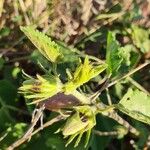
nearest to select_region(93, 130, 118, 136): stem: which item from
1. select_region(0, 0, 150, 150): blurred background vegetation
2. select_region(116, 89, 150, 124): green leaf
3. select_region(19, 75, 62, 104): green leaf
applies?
select_region(0, 0, 150, 150): blurred background vegetation

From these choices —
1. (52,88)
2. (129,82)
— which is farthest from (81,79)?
(129,82)

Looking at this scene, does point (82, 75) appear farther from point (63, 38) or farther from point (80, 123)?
point (63, 38)

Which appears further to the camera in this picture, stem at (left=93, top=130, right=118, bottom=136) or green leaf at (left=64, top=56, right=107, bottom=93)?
stem at (left=93, top=130, right=118, bottom=136)

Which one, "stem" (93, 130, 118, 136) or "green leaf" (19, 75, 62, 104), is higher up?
"green leaf" (19, 75, 62, 104)

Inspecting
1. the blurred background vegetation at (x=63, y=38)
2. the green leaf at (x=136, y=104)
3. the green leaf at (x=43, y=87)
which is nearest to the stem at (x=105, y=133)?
the blurred background vegetation at (x=63, y=38)

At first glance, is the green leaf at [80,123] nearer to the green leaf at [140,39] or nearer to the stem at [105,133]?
the stem at [105,133]

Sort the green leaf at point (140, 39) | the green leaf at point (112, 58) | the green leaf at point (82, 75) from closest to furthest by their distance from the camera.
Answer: the green leaf at point (82, 75)
the green leaf at point (112, 58)
the green leaf at point (140, 39)

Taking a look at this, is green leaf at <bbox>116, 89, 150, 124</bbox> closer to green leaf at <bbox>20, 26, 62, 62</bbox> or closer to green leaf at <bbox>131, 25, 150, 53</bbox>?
green leaf at <bbox>20, 26, 62, 62</bbox>

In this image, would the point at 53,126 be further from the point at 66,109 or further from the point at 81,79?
the point at 81,79

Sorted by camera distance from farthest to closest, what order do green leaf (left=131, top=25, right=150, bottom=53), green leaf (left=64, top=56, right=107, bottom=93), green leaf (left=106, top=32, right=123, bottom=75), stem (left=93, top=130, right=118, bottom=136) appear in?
green leaf (left=131, top=25, right=150, bottom=53)
stem (left=93, top=130, right=118, bottom=136)
green leaf (left=106, top=32, right=123, bottom=75)
green leaf (left=64, top=56, right=107, bottom=93)

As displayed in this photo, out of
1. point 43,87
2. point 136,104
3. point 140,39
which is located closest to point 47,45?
point 43,87
